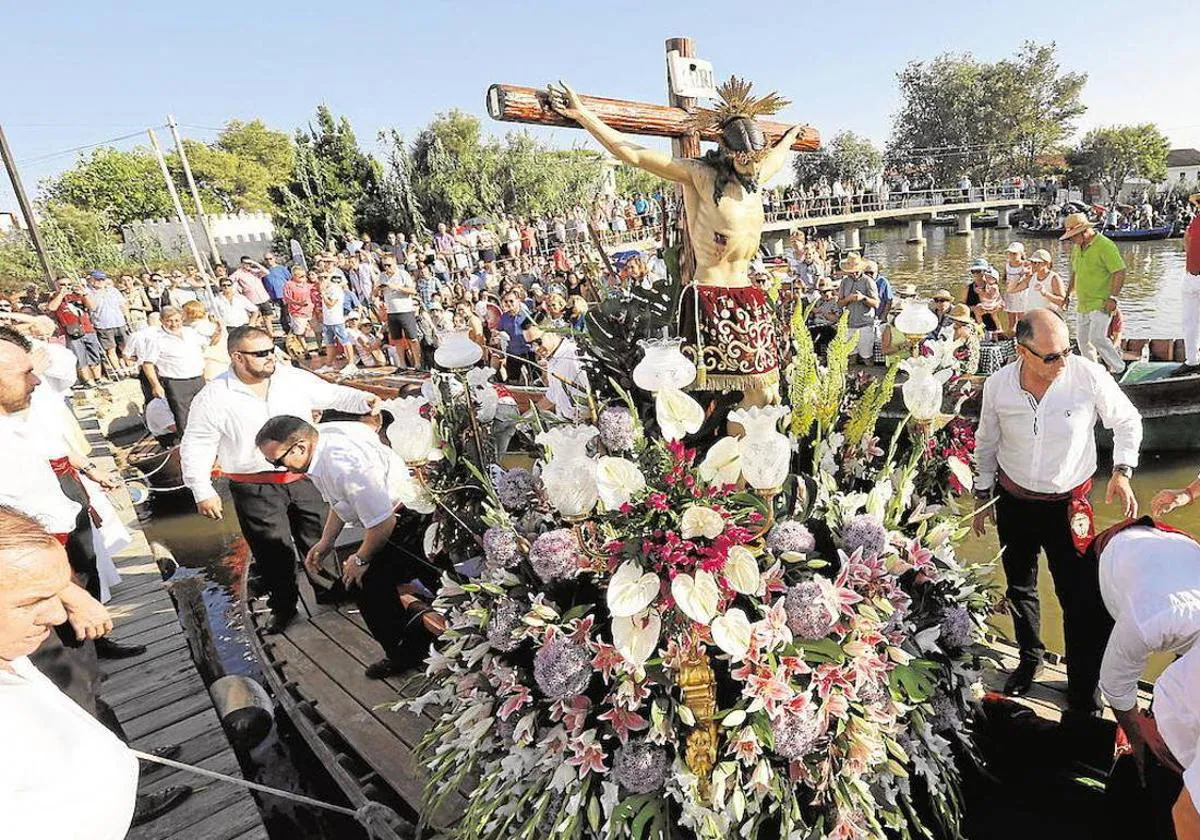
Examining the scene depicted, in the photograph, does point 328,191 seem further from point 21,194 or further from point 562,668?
point 562,668

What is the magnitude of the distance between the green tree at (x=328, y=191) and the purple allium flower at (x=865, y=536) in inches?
1249

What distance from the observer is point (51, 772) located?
1276mm

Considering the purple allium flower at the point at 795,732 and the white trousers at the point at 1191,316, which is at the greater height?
the purple allium flower at the point at 795,732

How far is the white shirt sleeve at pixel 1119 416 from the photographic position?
8.81 feet

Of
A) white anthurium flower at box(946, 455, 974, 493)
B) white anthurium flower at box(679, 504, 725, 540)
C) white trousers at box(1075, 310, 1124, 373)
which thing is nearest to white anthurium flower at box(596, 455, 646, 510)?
white anthurium flower at box(679, 504, 725, 540)

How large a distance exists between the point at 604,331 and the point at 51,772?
6.22 ft

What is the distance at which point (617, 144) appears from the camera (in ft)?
8.27

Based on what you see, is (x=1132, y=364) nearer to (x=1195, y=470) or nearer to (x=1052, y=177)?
(x=1195, y=470)

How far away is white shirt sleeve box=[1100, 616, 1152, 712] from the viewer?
1.72m

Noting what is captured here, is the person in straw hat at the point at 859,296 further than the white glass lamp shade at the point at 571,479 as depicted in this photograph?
Yes

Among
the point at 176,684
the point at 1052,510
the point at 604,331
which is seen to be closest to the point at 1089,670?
the point at 1052,510

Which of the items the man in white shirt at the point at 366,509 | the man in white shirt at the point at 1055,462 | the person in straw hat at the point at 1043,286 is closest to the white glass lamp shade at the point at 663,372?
the man in white shirt at the point at 1055,462

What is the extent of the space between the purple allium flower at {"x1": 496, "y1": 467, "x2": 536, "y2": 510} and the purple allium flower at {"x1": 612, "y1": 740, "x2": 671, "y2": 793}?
30.6 inches

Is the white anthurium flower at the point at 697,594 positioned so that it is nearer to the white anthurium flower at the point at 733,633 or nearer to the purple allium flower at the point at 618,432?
the white anthurium flower at the point at 733,633
